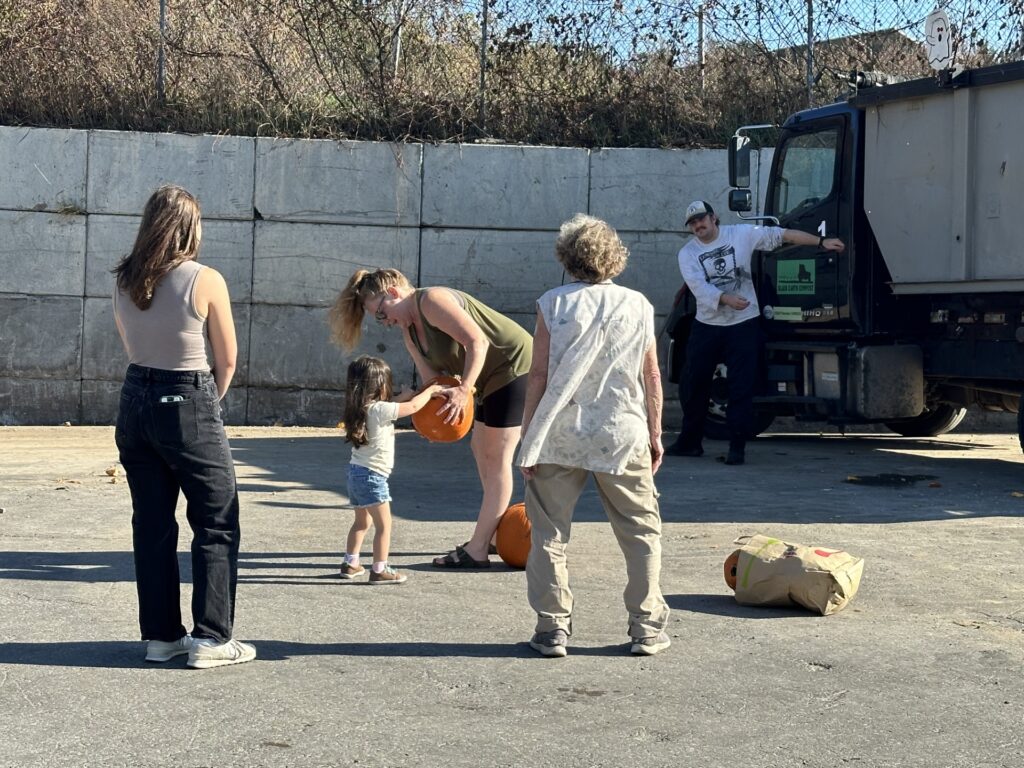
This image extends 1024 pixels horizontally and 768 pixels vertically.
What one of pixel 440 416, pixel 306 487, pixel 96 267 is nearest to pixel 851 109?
pixel 306 487

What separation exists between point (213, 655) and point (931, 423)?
9.25 meters

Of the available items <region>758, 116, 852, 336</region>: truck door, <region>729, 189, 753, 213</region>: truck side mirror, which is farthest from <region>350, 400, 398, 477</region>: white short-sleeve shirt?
<region>758, 116, 852, 336</region>: truck door

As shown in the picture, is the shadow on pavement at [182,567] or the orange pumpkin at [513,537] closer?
the shadow on pavement at [182,567]

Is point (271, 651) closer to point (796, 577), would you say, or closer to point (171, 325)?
point (171, 325)

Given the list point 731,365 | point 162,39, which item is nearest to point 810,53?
point 731,365

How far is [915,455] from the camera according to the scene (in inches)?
457

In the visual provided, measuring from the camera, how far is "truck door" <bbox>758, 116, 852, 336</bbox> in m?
11.0

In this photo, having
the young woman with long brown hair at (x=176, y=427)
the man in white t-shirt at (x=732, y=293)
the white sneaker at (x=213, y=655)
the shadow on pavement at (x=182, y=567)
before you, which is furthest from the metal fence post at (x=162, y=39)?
the white sneaker at (x=213, y=655)

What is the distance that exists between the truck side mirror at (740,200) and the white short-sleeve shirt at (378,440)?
5.35 meters

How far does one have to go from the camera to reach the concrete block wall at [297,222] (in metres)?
13.4

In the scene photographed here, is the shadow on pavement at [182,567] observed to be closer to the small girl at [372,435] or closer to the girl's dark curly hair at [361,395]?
the small girl at [372,435]

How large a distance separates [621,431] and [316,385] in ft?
28.3

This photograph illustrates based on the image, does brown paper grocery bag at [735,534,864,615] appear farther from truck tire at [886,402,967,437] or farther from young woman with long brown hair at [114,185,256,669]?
truck tire at [886,402,967,437]

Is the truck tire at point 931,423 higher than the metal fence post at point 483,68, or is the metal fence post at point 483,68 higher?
the metal fence post at point 483,68
